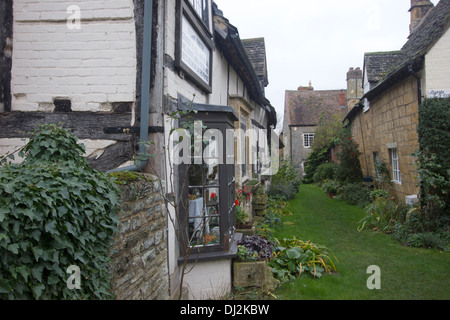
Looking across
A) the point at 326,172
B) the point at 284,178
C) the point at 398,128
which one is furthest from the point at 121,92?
the point at 326,172

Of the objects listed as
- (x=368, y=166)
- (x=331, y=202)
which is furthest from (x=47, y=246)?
(x=368, y=166)

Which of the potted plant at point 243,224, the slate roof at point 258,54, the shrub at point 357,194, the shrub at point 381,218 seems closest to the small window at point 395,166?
the shrub at point 357,194

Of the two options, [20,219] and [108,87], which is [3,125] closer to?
[108,87]

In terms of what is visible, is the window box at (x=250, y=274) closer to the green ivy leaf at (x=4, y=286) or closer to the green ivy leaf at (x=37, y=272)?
the green ivy leaf at (x=37, y=272)

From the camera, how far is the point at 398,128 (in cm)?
926

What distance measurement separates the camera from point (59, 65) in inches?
156

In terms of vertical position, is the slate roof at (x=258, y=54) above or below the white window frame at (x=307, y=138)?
above

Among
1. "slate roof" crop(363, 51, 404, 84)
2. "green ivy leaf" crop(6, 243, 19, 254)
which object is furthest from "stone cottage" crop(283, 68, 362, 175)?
"green ivy leaf" crop(6, 243, 19, 254)

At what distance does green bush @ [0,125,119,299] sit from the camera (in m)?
1.70

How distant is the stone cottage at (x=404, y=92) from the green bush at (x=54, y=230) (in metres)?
7.85

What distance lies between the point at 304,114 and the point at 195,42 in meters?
27.7

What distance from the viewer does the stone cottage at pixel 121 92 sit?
12.2 feet

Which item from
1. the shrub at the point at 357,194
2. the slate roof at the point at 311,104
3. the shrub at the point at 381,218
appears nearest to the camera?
the shrub at the point at 381,218

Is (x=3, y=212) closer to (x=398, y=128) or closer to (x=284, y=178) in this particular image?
(x=398, y=128)
